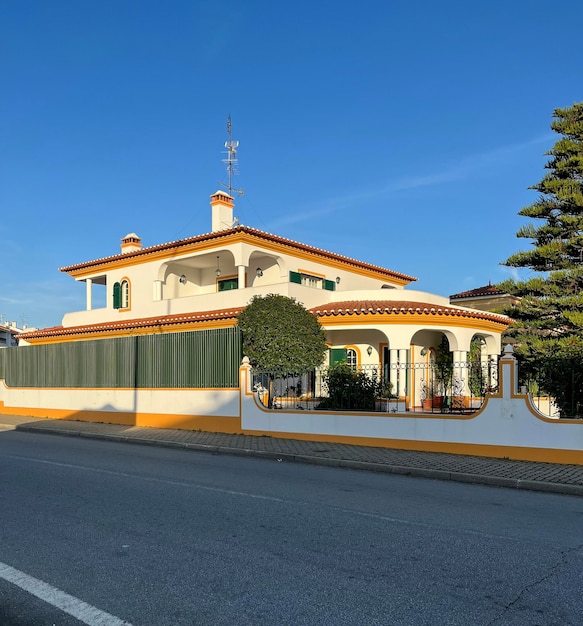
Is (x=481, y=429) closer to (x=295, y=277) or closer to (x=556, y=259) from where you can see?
(x=556, y=259)

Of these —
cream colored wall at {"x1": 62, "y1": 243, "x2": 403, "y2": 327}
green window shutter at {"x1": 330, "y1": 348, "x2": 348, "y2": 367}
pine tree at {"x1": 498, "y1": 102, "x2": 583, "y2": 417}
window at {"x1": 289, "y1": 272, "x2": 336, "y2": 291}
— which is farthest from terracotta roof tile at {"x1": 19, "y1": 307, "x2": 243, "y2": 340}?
pine tree at {"x1": 498, "y1": 102, "x2": 583, "y2": 417}

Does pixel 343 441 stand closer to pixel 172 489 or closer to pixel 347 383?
pixel 347 383

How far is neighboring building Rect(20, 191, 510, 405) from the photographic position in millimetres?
21766

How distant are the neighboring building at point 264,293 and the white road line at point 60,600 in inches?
518

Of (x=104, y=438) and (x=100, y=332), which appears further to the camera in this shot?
(x=100, y=332)

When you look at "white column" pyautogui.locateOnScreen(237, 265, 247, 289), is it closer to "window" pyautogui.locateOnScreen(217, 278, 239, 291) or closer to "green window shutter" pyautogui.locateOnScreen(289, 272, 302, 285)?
"green window shutter" pyautogui.locateOnScreen(289, 272, 302, 285)

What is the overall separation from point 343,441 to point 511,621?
1079cm

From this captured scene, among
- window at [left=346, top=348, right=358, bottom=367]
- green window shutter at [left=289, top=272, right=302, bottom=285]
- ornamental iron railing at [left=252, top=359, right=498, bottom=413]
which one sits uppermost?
green window shutter at [left=289, top=272, right=302, bottom=285]

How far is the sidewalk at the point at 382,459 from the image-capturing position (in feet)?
34.3

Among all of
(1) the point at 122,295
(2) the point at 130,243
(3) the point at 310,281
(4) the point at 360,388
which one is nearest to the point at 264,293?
(3) the point at 310,281

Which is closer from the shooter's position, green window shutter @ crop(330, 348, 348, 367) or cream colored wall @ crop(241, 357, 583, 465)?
cream colored wall @ crop(241, 357, 583, 465)

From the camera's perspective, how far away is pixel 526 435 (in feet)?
40.9

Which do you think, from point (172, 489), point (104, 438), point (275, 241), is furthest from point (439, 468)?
point (275, 241)

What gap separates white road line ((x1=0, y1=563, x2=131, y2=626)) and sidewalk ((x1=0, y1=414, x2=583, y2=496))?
7673 millimetres
